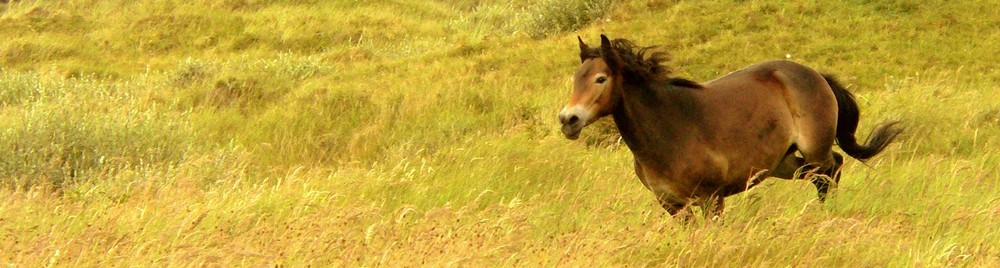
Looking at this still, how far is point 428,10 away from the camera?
30.0 m

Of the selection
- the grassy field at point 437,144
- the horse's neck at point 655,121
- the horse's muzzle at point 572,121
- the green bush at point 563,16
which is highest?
the horse's muzzle at point 572,121

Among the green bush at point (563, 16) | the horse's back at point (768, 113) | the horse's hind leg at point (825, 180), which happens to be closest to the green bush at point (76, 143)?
the horse's back at point (768, 113)

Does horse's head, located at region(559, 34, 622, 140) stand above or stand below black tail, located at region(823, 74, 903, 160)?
above

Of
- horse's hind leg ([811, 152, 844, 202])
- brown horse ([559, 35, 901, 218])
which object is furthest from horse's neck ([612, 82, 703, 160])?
horse's hind leg ([811, 152, 844, 202])

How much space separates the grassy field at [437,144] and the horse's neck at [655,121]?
0.42m

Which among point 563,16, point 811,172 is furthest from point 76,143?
point 563,16

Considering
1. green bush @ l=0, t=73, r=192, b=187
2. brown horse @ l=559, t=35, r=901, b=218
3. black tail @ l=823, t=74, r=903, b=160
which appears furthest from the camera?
green bush @ l=0, t=73, r=192, b=187

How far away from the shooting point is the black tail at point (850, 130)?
8766 millimetres

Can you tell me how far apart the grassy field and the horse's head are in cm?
59

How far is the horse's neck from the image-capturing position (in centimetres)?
703

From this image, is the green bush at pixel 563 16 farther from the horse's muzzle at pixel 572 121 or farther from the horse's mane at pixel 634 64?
the horse's muzzle at pixel 572 121

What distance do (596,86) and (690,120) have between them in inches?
27.1

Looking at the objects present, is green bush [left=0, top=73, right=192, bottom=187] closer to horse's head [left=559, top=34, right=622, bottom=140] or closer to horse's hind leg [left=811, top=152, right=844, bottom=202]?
horse's head [left=559, top=34, right=622, bottom=140]

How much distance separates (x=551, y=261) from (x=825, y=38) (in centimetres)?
1310
